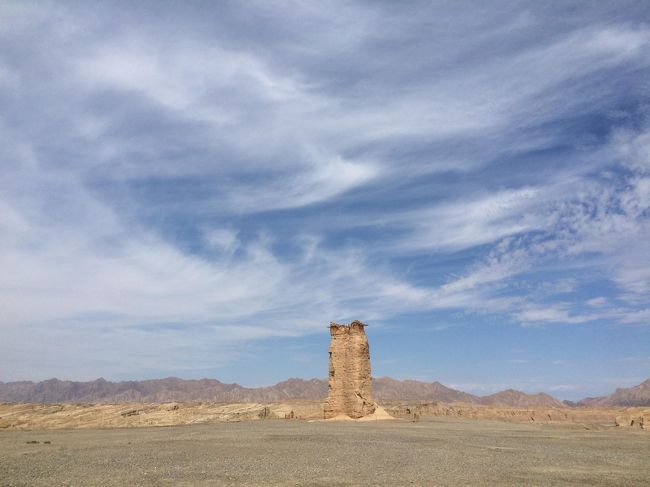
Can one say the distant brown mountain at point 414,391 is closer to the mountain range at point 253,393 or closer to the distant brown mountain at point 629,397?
the mountain range at point 253,393

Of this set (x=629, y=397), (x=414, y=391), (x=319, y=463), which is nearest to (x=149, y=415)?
(x=319, y=463)

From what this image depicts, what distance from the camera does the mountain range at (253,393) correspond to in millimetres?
156000

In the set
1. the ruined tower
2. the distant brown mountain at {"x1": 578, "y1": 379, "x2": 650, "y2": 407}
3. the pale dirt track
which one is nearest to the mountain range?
the distant brown mountain at {"x1": 578, "y1": 379, "x2": 650, "y2": 407}

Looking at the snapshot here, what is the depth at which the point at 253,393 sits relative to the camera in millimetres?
156000

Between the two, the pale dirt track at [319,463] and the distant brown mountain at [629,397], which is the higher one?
the distant brown mountain at [629,397]

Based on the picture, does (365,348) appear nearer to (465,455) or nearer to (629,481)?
(465,455)

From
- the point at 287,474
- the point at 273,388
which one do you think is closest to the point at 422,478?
the point at 287,474

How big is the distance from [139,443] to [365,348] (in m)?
21.8

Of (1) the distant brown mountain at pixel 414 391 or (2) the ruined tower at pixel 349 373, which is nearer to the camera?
(2) the ruined tower at pixel 349 373

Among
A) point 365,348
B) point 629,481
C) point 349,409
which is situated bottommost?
point 629,481

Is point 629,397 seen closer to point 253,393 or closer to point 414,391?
point 414,391

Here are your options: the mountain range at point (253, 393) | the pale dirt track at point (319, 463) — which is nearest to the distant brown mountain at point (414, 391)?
the mountain range at point (253, 393)

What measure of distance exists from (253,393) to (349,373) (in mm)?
127102

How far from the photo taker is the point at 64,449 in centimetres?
1786
